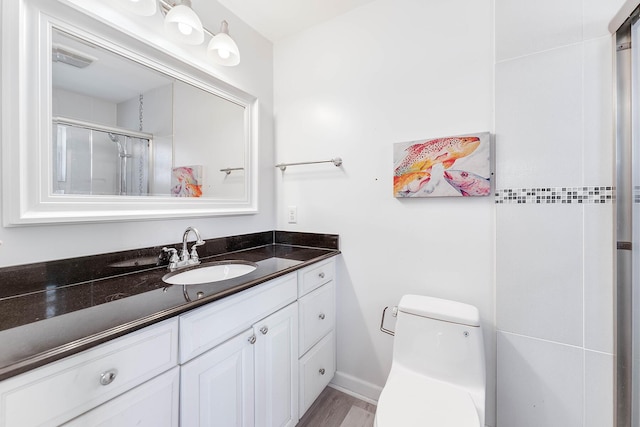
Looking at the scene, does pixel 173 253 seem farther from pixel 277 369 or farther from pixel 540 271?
pixel 540 271

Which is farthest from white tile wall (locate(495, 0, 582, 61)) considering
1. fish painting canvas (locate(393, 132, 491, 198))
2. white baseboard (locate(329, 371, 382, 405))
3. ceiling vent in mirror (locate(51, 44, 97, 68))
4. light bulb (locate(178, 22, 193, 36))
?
white baseboard (locate(329, 371, 382, 405))

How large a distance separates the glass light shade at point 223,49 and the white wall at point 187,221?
93mm

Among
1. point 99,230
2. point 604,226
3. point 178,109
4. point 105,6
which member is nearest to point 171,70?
point 178,109

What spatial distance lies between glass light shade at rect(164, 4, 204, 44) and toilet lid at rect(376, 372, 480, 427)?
1.81m

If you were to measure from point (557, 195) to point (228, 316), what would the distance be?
4.86 ft

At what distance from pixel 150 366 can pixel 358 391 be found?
1353mm

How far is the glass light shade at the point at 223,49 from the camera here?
4.41 ft

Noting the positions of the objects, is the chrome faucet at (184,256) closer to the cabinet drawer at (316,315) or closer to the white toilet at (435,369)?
the cabinet drawer at (316,315)

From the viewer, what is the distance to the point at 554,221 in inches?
45.4

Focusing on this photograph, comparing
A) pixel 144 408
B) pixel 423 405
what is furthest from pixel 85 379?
pixel 423 405

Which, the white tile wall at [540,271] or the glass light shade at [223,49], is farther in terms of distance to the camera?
the glass light shade at [223,49]

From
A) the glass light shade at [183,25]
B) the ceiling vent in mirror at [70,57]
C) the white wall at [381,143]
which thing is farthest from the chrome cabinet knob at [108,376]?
the glass light shade at [183,25]

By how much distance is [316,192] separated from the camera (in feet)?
5.87

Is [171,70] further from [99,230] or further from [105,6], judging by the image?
[99,230]
